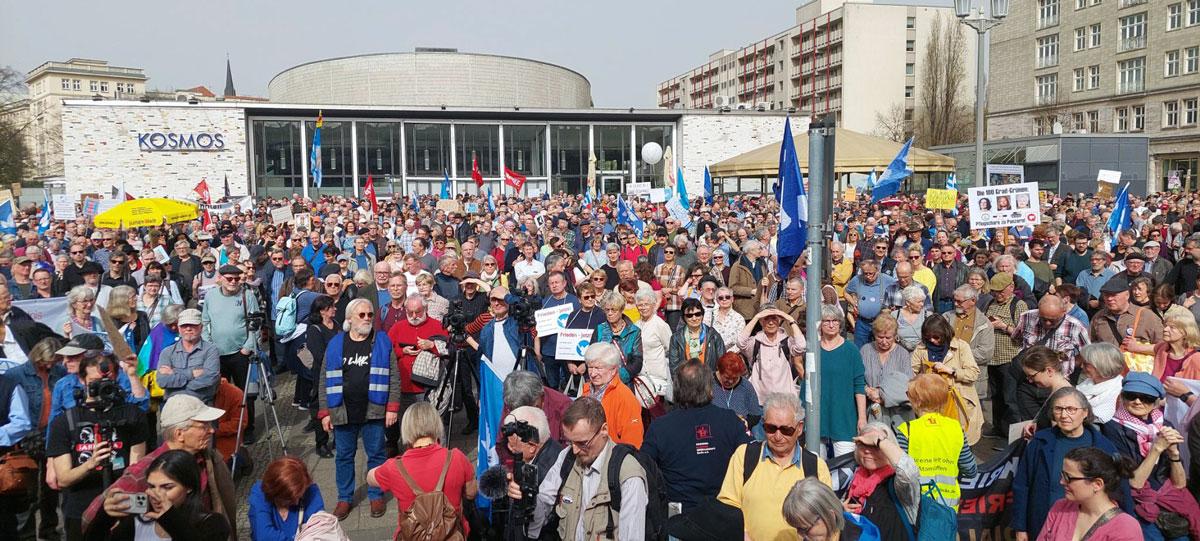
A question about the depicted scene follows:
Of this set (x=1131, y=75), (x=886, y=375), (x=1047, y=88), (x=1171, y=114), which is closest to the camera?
(x=886, y=375)

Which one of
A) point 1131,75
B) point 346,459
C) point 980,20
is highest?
point 1131,75

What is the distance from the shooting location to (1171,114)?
55.0 m

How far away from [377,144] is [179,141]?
10.5 meters

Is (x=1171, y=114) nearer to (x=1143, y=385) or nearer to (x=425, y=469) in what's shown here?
(x=1143, y=385)

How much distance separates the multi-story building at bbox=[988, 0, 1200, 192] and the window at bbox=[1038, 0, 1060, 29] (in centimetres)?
8

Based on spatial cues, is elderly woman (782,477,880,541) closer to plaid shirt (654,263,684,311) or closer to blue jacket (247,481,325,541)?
blue jacket (247,481,325,541)

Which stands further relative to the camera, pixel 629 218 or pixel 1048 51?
pixel 1048 51

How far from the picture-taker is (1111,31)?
58.8 m

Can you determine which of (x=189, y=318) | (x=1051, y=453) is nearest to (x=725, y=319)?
(x=1051, y=453)

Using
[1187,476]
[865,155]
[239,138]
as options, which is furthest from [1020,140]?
[1187,476]

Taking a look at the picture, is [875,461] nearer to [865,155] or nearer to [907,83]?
[865,155]

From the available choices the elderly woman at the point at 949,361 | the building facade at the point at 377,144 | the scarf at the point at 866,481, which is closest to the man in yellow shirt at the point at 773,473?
the scarf at the point at 866,481

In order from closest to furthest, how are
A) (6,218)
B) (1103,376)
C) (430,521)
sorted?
1. (430,521)
2. (1103,376)
3. (6,218)

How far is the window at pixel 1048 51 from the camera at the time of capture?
207ft
